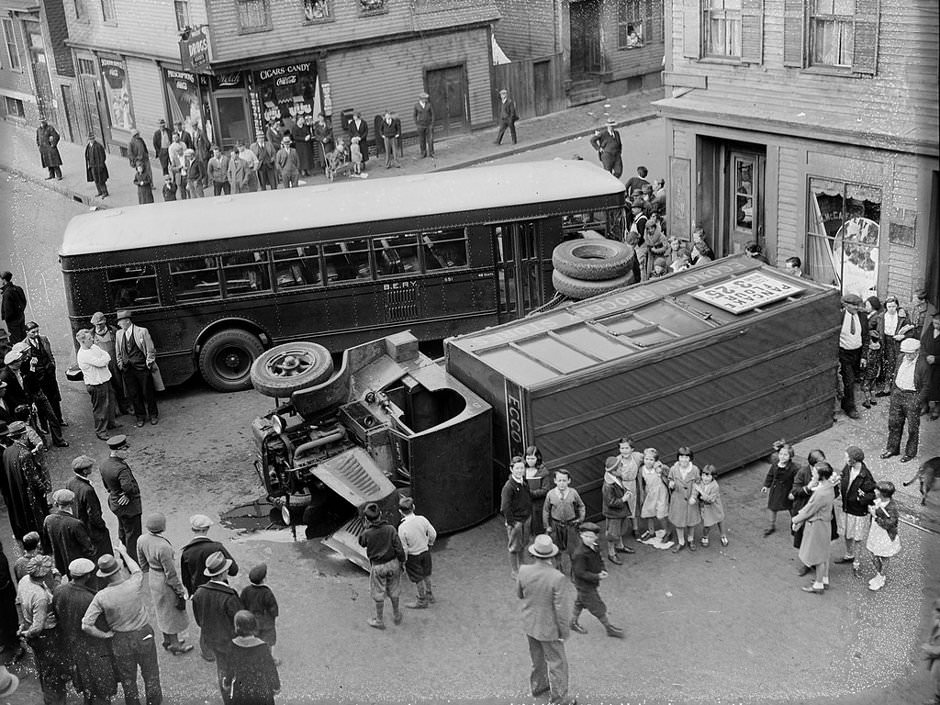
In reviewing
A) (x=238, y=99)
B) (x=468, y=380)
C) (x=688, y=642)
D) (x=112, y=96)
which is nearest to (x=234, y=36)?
(x=238, y=99)

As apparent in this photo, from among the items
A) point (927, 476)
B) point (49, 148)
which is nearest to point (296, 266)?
point (927, 476)

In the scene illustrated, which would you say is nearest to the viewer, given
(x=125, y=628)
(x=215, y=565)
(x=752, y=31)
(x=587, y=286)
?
(x=125, y=628)

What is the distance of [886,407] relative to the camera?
1570 cm

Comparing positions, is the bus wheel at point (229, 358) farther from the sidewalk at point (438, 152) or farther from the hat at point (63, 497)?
the sidewalk at point (438, 152)

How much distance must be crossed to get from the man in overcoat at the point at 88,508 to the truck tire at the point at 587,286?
7632 millimetres

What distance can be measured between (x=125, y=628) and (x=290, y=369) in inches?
195

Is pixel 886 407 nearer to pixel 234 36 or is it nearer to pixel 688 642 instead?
pixel 688 642

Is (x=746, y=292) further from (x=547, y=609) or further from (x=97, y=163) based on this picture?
(x=97, y=163)

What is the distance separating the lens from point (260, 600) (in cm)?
1021

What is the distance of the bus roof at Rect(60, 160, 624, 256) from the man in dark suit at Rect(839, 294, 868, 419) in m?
4.74

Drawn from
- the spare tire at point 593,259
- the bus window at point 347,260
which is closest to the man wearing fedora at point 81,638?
the bus window at point 347,260

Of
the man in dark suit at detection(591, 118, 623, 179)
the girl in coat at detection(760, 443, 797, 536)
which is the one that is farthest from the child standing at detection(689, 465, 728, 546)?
the man in dark suit at detection(591, 118, 623, 179)

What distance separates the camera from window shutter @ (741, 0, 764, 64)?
19000mm

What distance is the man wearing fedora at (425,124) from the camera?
3042 cm
